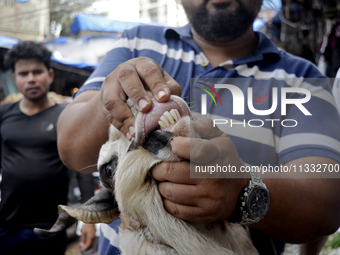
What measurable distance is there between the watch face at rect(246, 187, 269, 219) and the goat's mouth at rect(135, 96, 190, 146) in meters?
0.39

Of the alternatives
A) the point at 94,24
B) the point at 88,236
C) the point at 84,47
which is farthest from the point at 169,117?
the point at 94,24

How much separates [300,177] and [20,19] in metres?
19.0

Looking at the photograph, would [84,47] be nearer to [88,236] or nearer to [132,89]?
[88,236]

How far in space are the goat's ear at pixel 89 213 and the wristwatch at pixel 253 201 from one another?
1.68 ft

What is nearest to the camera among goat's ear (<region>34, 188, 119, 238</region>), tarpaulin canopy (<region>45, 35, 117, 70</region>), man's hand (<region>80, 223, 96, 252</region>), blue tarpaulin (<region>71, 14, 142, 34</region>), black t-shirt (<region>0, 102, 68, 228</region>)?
goat's ear (<region>34, 188, 119, 238</region>)

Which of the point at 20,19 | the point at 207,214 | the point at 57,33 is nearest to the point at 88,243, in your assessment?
the point at 207,214

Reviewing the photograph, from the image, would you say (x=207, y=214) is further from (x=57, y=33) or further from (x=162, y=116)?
(x=57, y=33)

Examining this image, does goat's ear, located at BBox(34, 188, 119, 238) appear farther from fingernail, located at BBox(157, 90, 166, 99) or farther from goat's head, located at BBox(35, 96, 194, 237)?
fingernail, located at BBox(157, 90, 166, 99)

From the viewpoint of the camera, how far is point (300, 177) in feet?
4.15

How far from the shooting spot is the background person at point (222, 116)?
0.94 m

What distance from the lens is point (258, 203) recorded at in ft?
3.32

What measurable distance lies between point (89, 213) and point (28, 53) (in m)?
3.56

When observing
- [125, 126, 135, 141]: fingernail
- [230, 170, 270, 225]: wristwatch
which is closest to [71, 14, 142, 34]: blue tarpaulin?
[125, 126, 135, 141]: fingernail

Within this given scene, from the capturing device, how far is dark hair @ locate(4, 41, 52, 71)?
3910mm
